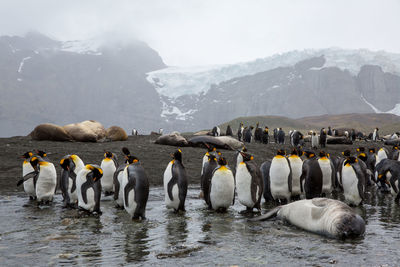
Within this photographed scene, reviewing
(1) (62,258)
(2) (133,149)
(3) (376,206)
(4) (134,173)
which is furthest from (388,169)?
(2) (133,149)

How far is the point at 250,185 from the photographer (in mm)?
7684

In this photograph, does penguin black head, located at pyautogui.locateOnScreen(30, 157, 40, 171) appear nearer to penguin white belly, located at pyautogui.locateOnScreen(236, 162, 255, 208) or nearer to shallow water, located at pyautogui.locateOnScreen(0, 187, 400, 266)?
shallow water, located at pyautogui.locateOnScreen(0, 187, 400, 266)

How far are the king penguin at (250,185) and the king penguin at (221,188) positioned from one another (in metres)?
0.26

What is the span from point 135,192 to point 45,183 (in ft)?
8.92

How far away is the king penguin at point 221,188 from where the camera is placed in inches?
298

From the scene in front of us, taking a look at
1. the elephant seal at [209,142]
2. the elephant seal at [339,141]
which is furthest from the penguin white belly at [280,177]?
the elephant seal at [339,141]

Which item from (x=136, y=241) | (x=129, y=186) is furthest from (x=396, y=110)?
(x=136, y=241)

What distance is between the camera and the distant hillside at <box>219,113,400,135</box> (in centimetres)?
6400

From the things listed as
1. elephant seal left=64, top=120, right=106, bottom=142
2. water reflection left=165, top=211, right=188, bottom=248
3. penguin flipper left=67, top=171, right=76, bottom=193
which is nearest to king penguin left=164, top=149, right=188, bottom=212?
water reflection left=165, top=211, right=188, bottom=248

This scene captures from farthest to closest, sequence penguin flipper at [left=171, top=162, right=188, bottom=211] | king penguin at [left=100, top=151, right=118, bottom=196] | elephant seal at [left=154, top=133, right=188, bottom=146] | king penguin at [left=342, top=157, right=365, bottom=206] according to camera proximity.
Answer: elephant seal at [left=154, top=133, right=188, bottom=146] → king penguin at [left=100, top=151, right=118, bottom=196] → king penguin at [left=342, top=157, right=365, bottom=206] → penguin flipper at [left=171, top=162, right=188, bottom=211]

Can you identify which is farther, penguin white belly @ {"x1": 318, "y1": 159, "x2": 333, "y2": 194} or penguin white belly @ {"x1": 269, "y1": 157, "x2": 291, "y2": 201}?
penguin white belly @ {"x1": 318, "y1": 159, "x2": 333, "y2": 194}

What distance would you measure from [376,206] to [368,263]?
471 centimetres

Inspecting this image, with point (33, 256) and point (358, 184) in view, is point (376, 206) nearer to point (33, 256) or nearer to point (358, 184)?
point (358, 184)

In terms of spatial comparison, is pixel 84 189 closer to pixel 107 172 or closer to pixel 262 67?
pixel 107 172
